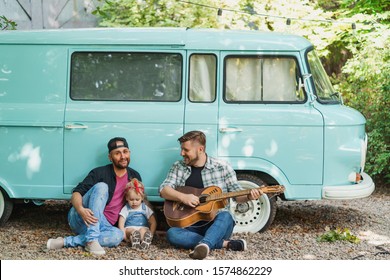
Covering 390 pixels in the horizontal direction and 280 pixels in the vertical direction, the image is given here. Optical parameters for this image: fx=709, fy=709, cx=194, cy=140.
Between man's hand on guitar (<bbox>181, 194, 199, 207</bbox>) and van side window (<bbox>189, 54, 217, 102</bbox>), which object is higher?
van side window (<bbox>189, 54, 217, 102</bbox>)

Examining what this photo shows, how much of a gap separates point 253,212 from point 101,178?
162 centimetres

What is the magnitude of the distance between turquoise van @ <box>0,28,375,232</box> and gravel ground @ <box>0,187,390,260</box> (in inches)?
16.6

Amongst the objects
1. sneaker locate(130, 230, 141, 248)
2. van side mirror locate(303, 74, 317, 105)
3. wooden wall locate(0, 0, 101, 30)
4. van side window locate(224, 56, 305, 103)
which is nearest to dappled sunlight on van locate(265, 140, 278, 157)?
van side window locate(224, 56, 305, 103)

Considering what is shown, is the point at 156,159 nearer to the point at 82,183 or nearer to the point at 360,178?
the point at 82,183

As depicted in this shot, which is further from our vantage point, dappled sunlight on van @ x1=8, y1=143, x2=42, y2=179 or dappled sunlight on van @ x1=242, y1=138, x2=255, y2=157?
dappled sunlight on van @ x1=8, y1=143, x2=42, y2=179

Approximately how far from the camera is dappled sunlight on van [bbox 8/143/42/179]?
741cm

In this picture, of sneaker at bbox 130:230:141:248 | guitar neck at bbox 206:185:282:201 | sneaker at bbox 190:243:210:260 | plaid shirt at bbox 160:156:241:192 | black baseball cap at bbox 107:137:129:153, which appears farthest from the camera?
black baseball cap at bbox 107:137:129:153

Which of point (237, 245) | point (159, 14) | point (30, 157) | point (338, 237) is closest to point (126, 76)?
point (30, 157)

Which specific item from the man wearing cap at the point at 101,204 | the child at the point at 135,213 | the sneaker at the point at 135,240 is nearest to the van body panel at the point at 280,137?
the child at the point at 135,213

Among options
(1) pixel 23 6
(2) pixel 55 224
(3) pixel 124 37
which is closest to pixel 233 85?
(3) pixel 124 37

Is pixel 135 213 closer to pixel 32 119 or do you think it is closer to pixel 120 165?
pixel 120 165

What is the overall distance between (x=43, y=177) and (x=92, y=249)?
4.14ft

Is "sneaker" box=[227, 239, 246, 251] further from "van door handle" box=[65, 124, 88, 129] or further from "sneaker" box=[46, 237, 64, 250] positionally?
"van door handle" box=[65, 124, 88, 129]

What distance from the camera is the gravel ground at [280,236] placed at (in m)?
6.53
